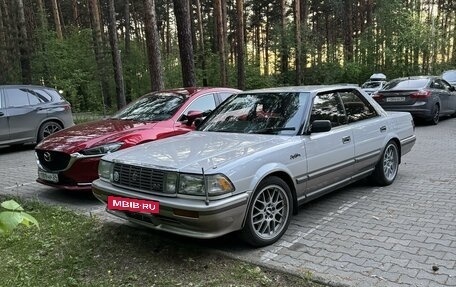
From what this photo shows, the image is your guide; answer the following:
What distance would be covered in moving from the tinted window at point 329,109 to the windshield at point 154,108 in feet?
8.47

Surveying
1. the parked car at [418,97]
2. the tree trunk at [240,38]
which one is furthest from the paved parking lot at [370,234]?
the tree trunk at [240,38]

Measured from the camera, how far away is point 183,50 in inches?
476

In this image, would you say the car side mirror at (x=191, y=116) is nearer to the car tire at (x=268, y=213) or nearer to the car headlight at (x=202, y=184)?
the car tire at (x=268, y=213)

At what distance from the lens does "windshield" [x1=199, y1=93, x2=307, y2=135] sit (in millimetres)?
5090

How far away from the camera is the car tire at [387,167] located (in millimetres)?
6465

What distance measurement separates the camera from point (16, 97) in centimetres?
1104

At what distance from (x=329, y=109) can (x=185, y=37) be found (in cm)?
726

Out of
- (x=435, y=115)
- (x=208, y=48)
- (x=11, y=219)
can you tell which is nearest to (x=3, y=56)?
(x=208, y=48)

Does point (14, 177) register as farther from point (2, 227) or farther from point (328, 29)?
point (328, 29)

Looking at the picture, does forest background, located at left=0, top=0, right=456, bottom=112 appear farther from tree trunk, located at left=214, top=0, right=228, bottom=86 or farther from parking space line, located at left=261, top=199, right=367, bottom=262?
parking space line, located at left=261, top=199, right=367, bottom=262

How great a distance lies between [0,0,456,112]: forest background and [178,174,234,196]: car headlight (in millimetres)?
9145

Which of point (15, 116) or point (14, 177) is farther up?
point (15, 116)

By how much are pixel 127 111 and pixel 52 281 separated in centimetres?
426

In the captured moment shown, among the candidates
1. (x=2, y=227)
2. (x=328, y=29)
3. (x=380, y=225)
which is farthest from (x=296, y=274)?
(x=328, y=29)
